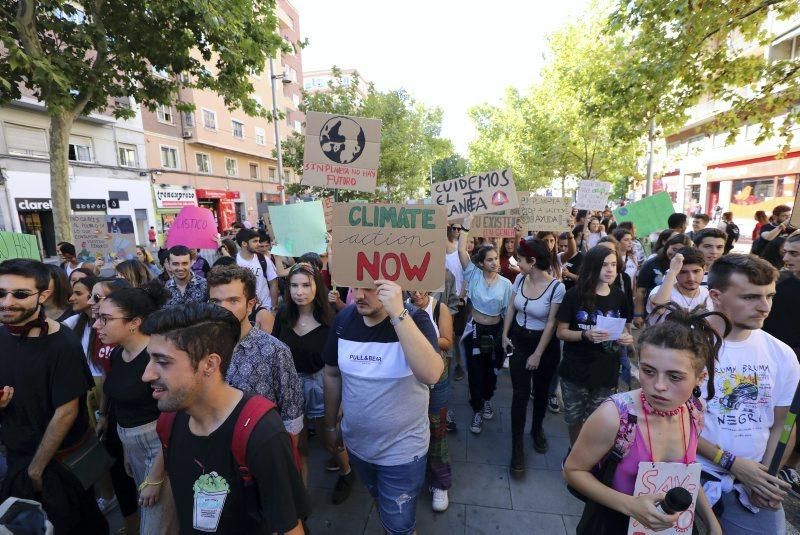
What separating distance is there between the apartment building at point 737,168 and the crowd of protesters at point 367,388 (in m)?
16.3

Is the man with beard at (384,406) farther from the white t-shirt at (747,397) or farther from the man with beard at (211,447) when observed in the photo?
the white t-shirt at (747,397)

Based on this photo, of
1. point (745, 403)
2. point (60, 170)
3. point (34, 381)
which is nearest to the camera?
point (745, 403)

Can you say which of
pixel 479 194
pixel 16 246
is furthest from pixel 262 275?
pixel 479 194

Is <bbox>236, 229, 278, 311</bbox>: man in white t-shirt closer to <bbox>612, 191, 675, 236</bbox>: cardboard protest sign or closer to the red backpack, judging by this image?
the red backpack

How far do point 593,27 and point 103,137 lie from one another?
23.9 meters

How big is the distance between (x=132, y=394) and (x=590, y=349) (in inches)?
127

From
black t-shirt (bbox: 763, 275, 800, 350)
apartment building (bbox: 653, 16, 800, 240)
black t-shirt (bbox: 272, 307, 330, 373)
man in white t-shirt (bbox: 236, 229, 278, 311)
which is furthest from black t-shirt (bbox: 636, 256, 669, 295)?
apartment building (bbox: 653, 16, 800, 240)

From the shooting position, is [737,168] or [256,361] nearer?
[256,361]

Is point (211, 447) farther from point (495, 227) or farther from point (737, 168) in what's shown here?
point (737, 168)

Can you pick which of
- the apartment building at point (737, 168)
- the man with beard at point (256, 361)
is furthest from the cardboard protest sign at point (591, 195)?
the apartment building at point (737, 168)

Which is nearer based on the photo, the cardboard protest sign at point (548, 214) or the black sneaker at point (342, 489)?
the black sneaker at point (342, 489)

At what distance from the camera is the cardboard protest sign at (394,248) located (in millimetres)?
2143

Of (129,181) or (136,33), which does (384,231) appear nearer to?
(136,33)

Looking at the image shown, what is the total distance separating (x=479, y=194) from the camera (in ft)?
16.4
